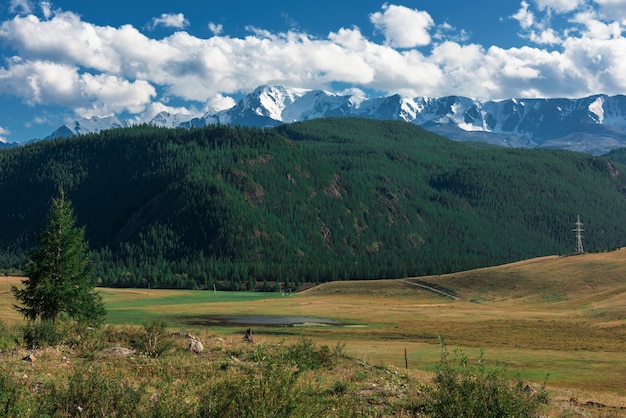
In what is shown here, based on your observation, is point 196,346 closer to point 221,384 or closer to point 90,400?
point 90,400

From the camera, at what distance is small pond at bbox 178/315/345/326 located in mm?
90938

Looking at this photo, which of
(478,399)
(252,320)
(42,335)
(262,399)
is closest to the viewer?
(262,399)

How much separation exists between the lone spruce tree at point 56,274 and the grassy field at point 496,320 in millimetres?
13456

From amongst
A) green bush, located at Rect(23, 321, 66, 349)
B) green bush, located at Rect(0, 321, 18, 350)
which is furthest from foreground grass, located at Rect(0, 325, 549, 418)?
green bush, located at Rect(0, 321, 18, 350)

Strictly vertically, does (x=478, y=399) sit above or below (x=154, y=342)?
below

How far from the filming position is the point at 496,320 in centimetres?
9156

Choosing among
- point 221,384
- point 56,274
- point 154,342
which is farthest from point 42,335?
point 56,274

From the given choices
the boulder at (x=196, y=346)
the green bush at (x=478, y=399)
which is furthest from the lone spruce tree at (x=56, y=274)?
the green bush at (x=478, y=399)

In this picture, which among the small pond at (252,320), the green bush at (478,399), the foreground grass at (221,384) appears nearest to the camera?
the foreground grass at (221,384)

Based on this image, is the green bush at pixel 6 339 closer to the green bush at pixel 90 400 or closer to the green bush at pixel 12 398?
the green bush at pixel 12 398

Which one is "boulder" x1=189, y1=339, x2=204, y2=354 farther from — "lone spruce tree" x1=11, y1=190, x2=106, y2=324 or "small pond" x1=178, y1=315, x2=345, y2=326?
"small pond" x1=178, y1=315, x2=345, y2=326

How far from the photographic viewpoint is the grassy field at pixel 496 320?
4816cm

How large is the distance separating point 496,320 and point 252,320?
3903cm

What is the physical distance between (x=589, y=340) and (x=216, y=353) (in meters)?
51.7
